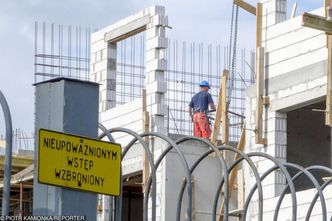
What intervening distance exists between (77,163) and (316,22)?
1080 centimetres

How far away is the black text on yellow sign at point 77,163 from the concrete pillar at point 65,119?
8 centimetres

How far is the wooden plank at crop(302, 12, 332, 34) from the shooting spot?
20.8 meters

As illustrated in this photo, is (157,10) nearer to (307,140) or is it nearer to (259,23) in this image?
(259,23)

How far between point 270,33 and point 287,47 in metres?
0.65

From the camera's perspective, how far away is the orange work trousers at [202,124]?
2644cm

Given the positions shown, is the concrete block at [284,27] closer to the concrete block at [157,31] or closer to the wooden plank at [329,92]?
the wooden plank at [329,92]

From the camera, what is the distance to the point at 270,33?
24766mm

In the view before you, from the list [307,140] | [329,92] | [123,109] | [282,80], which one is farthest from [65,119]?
[123,109]

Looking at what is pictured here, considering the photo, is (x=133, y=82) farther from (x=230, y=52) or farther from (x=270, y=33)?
(x=270, y=33)

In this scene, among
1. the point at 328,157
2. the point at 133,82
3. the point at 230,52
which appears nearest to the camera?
the point at 328,157

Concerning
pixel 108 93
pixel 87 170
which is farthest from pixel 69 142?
pixel 108 93

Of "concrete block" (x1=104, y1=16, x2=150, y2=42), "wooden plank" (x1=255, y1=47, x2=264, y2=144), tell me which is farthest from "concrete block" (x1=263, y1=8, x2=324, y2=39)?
"concrete block" (x1=104, y1=16, x2=150, y2=42)

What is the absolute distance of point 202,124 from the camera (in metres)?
26.5

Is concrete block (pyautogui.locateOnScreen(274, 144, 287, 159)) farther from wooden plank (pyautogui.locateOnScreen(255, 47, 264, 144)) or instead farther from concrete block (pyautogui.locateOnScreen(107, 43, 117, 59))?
concrete block (pyautogui.locateOnScreen(107, 43, 117, 59))
